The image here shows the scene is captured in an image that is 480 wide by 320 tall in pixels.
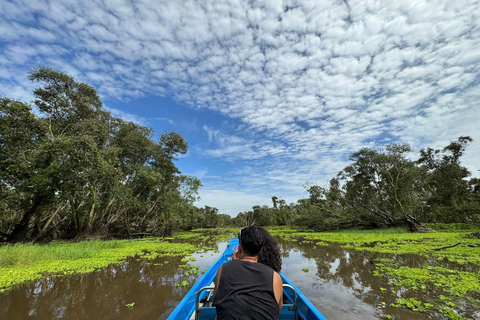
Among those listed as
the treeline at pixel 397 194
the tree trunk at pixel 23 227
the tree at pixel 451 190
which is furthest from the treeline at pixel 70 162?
the tree at pixel 451 190

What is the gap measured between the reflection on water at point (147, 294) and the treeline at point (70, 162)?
6038mm

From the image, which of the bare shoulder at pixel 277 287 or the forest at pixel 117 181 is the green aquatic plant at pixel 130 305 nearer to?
the bare shoulder at pixel 277 287

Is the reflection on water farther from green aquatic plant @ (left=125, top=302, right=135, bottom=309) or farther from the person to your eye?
the person

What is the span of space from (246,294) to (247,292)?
23 mm

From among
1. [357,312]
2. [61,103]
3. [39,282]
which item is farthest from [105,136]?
[357,312]

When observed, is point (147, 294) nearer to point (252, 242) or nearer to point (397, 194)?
point (252, 242)

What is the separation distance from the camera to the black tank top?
1.58 meters

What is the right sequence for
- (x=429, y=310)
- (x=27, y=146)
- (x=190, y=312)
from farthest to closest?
(x=27, y=146) → (x=429, y=310) → (x=190, y=312)

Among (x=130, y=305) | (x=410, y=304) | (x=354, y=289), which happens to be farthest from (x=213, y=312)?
(x=354, y=289)

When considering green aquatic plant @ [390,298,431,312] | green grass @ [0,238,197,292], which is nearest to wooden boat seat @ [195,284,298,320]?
green aquatic plant @ [390,298,431,312]

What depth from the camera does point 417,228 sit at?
17.9 metres

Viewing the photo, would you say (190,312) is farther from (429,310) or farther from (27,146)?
(27,146)

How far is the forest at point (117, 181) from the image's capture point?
31.3 feet

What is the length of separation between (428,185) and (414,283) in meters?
28.3
